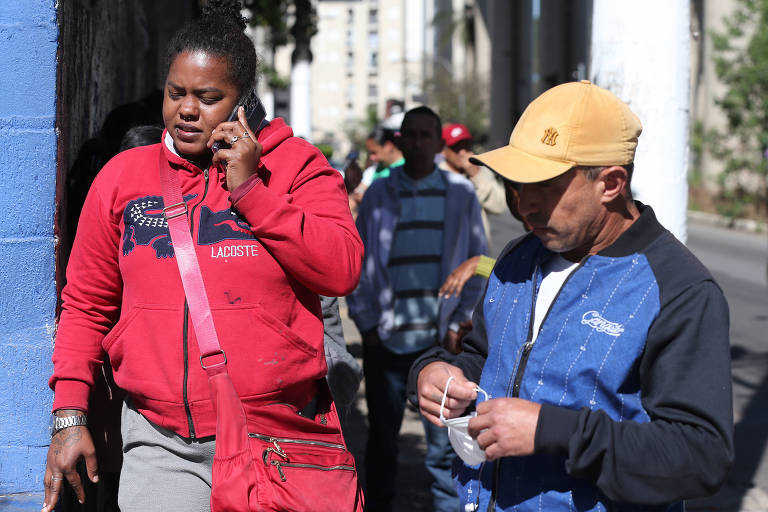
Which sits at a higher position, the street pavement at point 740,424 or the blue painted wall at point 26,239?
the blue painted wall at point 26,239

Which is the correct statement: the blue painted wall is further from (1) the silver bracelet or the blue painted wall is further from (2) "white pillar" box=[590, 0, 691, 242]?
(2) "white pillar" box=[590, 0, 691, 242]

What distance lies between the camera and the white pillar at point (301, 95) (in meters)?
15.5

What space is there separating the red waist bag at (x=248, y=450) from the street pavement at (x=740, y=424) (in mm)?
1486

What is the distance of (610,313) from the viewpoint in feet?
6.93

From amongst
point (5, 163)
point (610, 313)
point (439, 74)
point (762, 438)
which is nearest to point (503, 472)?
point (610, 313)

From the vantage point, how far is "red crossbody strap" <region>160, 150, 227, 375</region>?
2422 millimetres

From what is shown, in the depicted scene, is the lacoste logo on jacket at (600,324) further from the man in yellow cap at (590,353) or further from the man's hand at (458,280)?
the man's hand at (458,280)

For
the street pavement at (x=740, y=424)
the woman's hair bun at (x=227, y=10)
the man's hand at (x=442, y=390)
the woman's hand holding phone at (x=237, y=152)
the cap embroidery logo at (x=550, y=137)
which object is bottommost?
the street pavement at (x=740, y=424)

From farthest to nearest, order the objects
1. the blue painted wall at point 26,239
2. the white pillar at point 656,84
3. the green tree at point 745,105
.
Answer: the green tree at point 745,105, the white pillar at point 656,84, the blue painted wall at point 26,239

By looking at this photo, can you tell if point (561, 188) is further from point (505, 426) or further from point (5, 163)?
point (5, 163)

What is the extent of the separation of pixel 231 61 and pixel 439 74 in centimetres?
5020

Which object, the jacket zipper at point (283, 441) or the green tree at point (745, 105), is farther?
the green tree at point (745, 105)

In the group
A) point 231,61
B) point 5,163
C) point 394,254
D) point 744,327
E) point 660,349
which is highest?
point 231,61

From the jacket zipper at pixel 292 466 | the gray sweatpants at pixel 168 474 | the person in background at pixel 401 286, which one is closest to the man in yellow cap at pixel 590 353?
the jacket zipper at pixel 292 466
